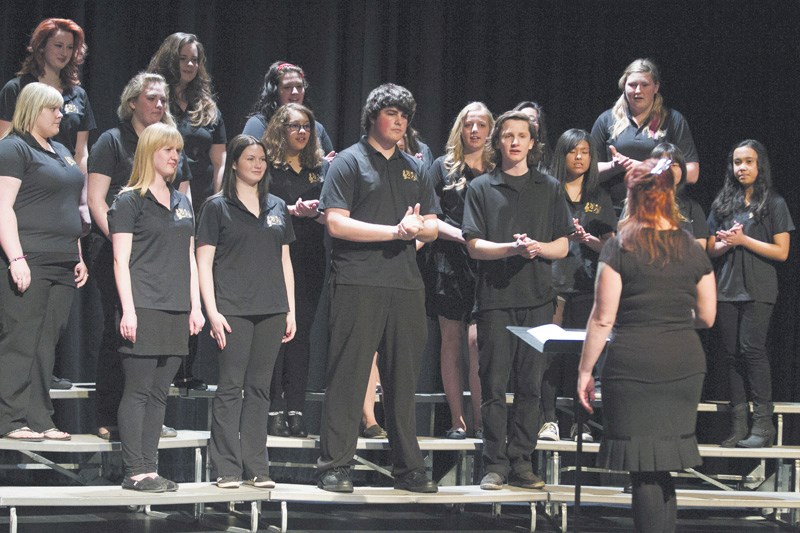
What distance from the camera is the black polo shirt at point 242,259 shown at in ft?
14.4

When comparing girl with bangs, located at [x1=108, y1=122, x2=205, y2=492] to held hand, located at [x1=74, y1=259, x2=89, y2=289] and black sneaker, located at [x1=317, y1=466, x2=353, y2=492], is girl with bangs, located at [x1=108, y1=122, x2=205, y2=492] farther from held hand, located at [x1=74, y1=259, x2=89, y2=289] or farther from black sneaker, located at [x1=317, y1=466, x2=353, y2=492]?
black sneaker, located at [x1=317, y1=466, x2=353, y2=492]

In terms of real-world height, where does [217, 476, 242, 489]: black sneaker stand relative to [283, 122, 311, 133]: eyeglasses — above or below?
below

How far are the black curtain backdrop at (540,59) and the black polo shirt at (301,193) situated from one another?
1187 millimetres

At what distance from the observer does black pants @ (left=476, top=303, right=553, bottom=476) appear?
15.0 ft

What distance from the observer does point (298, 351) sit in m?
4.88

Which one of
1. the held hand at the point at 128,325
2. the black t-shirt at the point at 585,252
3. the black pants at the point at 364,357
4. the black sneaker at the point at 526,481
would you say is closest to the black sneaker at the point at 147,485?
the held hand at the point at 128,325

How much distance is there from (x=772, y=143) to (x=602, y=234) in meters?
1.83

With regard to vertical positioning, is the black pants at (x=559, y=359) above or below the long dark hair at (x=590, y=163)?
below

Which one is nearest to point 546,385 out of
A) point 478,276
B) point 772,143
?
point 478,276

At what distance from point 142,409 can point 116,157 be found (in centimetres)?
119

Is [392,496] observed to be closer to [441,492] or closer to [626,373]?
[441,492]

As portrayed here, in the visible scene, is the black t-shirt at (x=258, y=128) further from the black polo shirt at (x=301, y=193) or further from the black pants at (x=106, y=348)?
the black pants at (x=106, y=348)

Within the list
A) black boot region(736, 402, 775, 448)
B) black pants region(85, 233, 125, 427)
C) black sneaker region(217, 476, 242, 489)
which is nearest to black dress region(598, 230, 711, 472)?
black sneaker region(217, 476, 242, 489)

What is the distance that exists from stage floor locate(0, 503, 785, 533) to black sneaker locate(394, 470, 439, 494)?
0.87 ft
